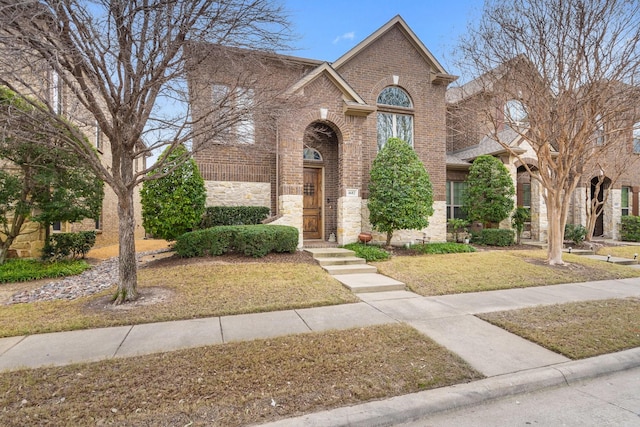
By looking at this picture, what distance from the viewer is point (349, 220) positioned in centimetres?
1061

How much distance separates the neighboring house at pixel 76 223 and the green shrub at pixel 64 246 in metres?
0.43

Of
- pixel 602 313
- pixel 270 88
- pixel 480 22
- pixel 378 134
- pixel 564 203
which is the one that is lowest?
pixel 602 313

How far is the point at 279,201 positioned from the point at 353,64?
6.35 meters

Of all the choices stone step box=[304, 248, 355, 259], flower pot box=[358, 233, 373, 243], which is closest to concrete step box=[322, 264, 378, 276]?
stone step box=[304, 248, 355, 259]

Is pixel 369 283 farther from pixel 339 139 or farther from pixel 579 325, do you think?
pixel 339 139

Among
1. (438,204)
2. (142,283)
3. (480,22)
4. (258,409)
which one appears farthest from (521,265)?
(142,283)

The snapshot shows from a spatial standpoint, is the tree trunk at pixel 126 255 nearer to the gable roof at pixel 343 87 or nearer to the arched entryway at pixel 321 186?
the gable roof at pixel 343 87

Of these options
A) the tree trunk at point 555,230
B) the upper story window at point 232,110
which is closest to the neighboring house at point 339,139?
the upper story window at point 232,110

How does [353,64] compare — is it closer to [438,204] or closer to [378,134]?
[378,134]

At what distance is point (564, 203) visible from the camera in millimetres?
9211

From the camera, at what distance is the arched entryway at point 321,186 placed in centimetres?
1152

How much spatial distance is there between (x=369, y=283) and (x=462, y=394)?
3.89m

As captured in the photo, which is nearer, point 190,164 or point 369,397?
point 369,397

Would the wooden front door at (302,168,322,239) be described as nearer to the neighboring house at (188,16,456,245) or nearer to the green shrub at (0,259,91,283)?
the neighboring house at (188,16,456,245)
